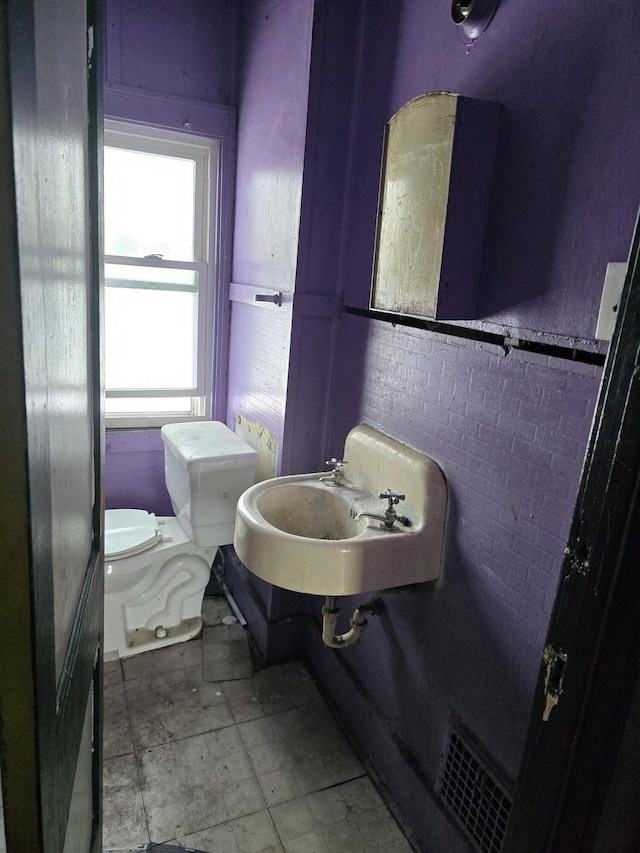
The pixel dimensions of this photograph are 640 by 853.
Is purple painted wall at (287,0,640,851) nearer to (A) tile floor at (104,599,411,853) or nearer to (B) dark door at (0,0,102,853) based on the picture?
(A) tile floor at (104,599,411,853)

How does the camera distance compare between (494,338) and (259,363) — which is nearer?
(494,338)

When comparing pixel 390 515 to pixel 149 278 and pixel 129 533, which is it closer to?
pixel 129 533

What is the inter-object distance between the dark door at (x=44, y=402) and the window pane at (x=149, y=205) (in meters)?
1.66

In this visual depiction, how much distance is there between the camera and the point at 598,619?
62 cm

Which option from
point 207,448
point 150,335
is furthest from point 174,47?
point 207,448

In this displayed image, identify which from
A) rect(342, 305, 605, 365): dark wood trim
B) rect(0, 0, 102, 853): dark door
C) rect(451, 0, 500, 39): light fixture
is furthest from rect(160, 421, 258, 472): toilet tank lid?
rect(451, 0, 500, 39): light fixture

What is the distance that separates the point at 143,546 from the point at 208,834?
97 centimetres

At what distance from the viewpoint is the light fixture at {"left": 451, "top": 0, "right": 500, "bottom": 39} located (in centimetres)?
123

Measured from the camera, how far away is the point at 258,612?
226 centimetres

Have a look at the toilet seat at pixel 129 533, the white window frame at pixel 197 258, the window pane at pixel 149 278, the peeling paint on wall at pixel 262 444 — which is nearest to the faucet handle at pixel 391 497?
the peeling paint on wall at pixel 262 444

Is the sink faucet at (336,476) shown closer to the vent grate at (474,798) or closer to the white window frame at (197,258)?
the vent grate at (474,798)

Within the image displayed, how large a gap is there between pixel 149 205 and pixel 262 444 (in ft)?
3.75

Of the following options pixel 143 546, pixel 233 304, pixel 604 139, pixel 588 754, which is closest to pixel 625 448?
pixel 588 754

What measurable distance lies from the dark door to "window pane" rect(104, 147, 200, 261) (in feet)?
5.45
